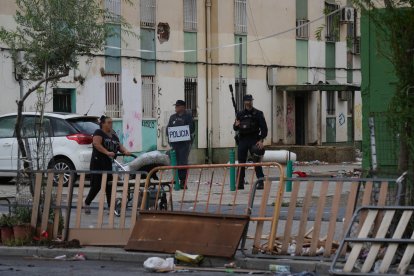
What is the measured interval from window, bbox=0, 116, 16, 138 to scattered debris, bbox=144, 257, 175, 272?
469 inches

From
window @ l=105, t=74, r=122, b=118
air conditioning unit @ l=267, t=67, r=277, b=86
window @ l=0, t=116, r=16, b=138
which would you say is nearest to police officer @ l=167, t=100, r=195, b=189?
window @ l=0, t=116, r=16, b=138

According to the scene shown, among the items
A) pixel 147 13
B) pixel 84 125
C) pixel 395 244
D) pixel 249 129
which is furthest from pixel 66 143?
pixel 395 244

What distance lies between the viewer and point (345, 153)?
33406 mm

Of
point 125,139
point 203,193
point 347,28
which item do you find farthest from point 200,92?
point 203,193

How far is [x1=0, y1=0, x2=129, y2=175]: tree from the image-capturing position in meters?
13.5

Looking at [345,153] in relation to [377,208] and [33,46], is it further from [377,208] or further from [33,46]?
[377,208]

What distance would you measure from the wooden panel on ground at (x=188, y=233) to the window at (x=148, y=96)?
711 inches

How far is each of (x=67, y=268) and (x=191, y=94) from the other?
68.2 feet

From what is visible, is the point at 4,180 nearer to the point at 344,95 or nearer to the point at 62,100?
the point at 62,100

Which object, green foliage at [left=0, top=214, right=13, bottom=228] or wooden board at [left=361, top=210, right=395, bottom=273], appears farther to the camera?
green foliage at [left=0, top=214, right=13, bottom=228]

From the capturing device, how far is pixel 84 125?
854 inches

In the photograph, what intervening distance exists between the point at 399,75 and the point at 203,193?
913cm

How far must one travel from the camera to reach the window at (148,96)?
2969cm

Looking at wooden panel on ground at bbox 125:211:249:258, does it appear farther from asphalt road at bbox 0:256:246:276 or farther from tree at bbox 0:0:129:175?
tree at bbox 0:0:129:175
